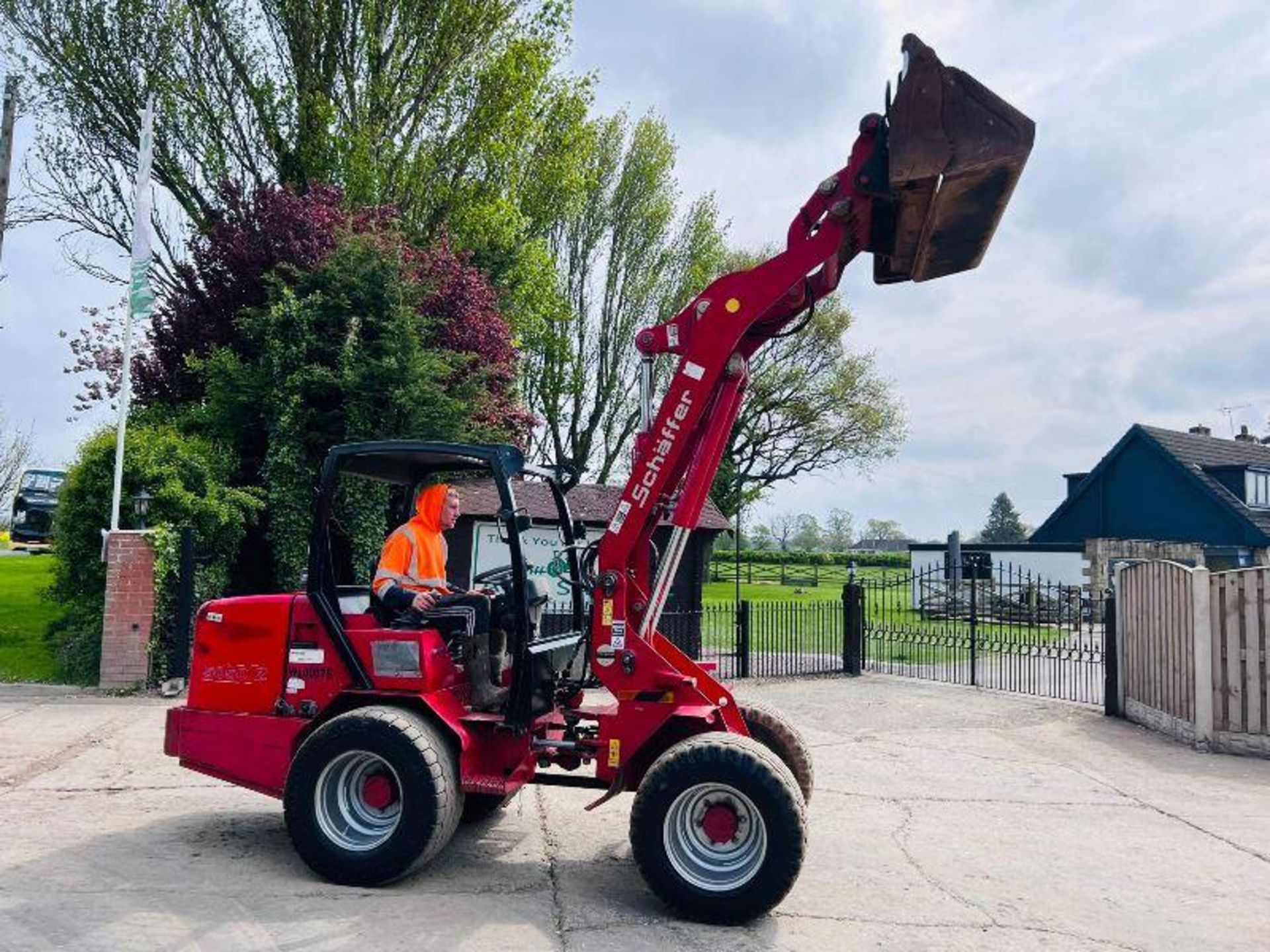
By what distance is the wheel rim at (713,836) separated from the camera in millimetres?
5234

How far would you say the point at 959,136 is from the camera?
17.2 ft

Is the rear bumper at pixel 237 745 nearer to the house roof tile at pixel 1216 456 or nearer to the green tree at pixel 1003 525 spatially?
the house roof tile at pixel 1216 456

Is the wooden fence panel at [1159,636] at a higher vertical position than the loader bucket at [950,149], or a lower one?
lower

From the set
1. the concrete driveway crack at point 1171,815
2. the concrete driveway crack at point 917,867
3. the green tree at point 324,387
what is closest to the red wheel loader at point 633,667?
the concrete driveway crack at point 917,867

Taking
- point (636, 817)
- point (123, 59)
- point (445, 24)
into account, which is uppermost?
point (445, 24)

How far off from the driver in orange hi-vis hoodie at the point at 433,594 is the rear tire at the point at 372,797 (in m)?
0.51

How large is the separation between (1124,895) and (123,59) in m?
19.6

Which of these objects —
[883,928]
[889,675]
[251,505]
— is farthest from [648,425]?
[889,675]

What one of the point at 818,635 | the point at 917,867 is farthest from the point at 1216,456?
the point at 917,867

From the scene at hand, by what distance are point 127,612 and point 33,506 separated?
80.3 feet

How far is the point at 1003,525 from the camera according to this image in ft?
268

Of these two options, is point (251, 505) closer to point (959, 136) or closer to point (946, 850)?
point (946, 850)

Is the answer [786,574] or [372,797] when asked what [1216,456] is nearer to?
[786,574]

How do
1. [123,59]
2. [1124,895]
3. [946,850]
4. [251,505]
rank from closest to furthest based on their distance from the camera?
[1124,895] → [946,850] → [251,505] → [123,59]
